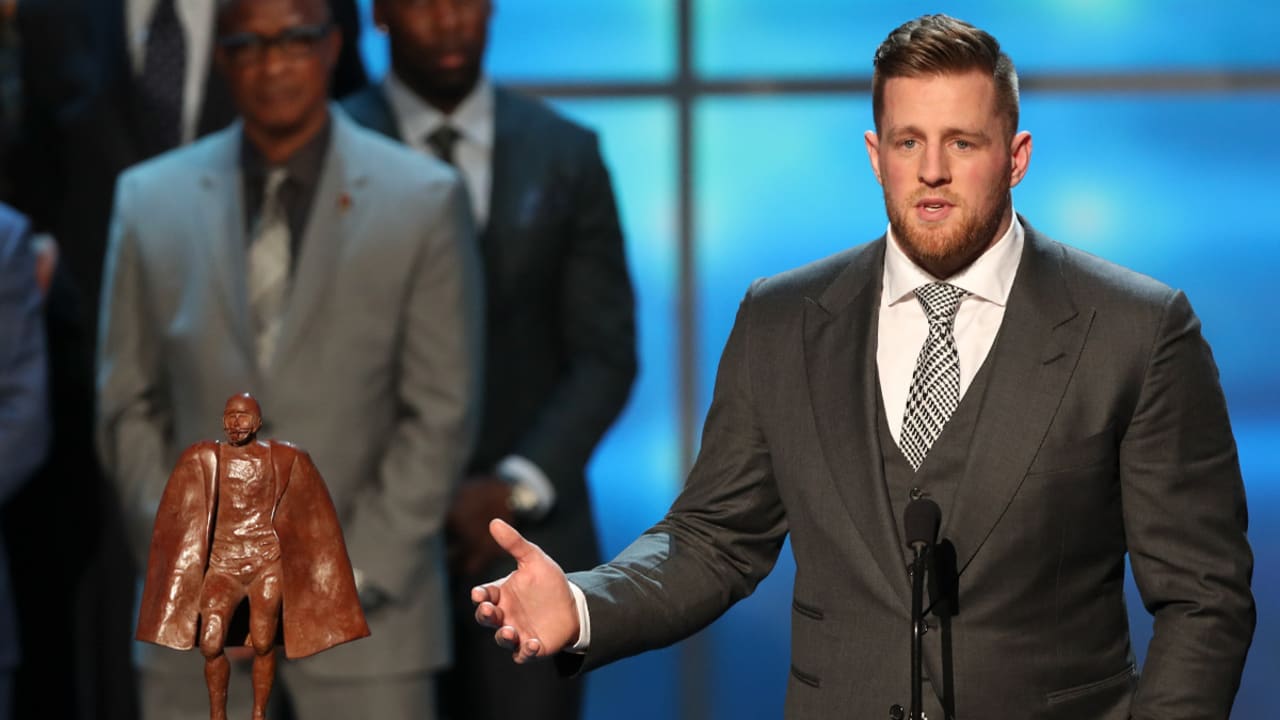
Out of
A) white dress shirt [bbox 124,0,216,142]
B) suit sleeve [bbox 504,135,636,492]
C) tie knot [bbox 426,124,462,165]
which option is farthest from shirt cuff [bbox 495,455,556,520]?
white dress shirt [bbox 124,0,216,142]

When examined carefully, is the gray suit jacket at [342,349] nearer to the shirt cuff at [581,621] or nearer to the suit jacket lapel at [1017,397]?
the shirt cuff at [581,621]

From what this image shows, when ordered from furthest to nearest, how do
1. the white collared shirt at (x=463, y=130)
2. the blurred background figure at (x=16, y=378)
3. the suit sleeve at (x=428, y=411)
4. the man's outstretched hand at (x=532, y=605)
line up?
the white collared shirt at (x=463, y=130) < the blurred background figure at (x=16, y=378) < the suit sleeve at (x=428, y=411) < the man's outstretched hand at (x=532, y=605)

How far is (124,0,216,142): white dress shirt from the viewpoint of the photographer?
4.83 meters

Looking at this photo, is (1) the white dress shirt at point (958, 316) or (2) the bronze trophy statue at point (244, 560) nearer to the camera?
(2) the bronze trophy statue at point (244, 560)

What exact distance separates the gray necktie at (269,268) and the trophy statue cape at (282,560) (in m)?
1.80

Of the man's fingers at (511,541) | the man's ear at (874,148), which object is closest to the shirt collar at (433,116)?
the man's ear at (874,148)

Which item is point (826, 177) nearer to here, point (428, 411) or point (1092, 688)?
point (428, 411)

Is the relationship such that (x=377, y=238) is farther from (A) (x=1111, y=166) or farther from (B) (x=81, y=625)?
(A) (x=1111, y=166)

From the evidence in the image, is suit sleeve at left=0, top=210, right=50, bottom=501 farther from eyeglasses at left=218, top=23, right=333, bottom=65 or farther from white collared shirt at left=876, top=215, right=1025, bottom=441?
white collared shirt at left=876, top=215, right=1025, bottom=441

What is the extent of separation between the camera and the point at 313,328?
4.08 metres

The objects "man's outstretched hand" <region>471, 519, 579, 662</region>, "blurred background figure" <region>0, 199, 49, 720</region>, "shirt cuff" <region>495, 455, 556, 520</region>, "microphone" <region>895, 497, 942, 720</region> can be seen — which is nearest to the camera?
"microphone" <region>895, 497, 942, 720</region>

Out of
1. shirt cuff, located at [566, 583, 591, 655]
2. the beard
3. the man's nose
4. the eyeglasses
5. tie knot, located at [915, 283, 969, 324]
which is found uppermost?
the eyeglasses

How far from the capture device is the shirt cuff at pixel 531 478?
4527mm

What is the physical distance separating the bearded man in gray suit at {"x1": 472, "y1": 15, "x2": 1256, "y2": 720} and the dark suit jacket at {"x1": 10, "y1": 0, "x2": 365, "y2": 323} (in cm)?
271
